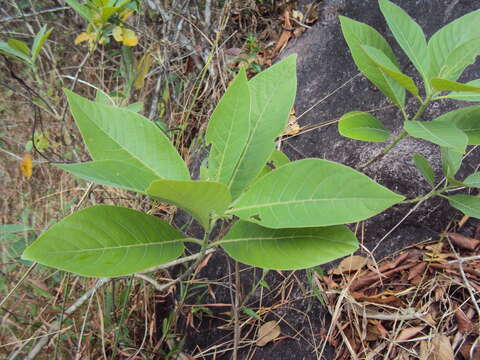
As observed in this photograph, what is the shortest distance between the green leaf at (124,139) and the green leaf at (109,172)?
5cm

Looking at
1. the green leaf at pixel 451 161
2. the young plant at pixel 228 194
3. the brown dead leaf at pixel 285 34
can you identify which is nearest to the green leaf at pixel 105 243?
the young plant at pixel 228 194

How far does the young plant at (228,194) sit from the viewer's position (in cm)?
63

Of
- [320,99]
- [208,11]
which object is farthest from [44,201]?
[320,99]

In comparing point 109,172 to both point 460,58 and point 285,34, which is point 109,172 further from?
point 285,34

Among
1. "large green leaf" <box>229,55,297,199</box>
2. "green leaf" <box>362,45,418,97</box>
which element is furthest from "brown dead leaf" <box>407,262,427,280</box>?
"large green leaf" <box>229,55,297,199</box>

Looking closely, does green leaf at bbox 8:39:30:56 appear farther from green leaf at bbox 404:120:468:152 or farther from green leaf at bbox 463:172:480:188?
green leaf at bbox 463:172:480:188

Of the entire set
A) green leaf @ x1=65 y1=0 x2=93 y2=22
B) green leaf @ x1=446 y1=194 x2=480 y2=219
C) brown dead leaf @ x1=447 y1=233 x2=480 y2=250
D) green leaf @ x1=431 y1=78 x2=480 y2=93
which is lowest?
Answer: brown dead leaf @ x1=447 y1=233 x2=480 y2=250

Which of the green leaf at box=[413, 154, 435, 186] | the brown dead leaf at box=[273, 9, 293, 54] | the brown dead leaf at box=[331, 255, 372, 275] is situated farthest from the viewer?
the brown dead leaf at box=[273, 9, 293, 54]

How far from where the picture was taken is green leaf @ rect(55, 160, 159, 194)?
2.05 ft

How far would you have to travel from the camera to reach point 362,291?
1167 mm

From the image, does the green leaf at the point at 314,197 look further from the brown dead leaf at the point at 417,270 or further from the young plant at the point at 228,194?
the brown dead leaf at the point at 417,270

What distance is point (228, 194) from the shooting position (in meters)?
0.62

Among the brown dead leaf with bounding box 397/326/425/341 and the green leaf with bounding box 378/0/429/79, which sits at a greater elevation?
the green leaf with bounding box 378/0/429/79

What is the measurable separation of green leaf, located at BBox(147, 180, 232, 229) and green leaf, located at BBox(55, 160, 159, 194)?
0.09 meters
